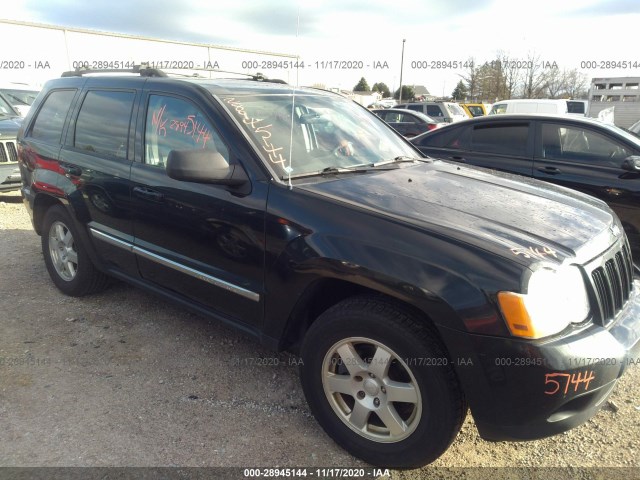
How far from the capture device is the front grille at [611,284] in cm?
209

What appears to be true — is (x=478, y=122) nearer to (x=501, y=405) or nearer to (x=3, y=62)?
(x=501, y=405)

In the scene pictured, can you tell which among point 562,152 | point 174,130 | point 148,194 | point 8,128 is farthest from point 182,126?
point 8,128

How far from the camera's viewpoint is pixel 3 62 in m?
24.7

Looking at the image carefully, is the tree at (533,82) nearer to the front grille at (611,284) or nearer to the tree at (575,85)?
the tree at (575,85)

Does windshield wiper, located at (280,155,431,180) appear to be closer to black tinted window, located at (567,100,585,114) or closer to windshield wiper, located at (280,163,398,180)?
Answer: windshield wiper, located at (280,163,398,180)

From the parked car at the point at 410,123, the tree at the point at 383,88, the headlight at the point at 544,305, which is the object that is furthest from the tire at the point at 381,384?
the tree at the point at 383,88

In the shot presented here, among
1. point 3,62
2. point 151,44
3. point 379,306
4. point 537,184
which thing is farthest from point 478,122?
point 151,44

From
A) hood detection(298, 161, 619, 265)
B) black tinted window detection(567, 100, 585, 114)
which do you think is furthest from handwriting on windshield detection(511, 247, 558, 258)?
black tinted window detection(567, 100, 585, 114)

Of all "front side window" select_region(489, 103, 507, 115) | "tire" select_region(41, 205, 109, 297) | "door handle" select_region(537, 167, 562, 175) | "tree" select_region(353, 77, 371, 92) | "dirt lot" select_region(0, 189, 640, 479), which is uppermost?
"tree" select_region(353, 77, 371, 92)

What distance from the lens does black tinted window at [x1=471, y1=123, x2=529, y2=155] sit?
5586mm

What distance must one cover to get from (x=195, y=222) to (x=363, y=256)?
1.15 metres

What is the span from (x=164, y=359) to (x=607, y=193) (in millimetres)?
4484

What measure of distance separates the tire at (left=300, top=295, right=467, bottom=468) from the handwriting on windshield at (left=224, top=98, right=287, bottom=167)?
0.90 meters

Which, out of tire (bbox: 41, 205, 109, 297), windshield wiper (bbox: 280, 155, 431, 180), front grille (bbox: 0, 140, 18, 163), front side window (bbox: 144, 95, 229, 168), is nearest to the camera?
windshield wiper (bbox: 280, 155, 431, 180)
